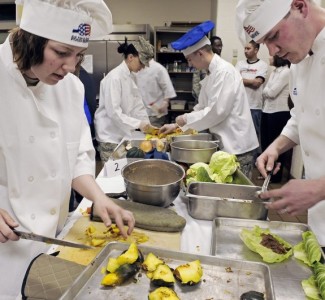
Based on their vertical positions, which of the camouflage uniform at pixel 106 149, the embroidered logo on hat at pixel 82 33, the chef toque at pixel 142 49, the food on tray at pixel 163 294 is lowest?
the camouflage uniform at pixel 106 149

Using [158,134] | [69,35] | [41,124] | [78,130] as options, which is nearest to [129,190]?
[78,130]

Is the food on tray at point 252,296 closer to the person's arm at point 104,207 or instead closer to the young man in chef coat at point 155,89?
the person's arm at point 104,207

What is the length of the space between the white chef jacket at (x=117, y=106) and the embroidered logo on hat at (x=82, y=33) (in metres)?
2.09

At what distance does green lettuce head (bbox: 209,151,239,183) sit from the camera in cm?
170

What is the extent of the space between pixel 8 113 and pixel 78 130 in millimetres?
316

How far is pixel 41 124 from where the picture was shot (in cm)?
118

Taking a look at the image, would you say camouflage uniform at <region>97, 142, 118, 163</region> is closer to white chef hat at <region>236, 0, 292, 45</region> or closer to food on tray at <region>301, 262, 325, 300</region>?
white chef hat at <region>236, 0, 292, 45</region>

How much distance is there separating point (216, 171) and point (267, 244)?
0.61m

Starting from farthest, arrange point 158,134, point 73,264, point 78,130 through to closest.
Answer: point 158,134, point 78,130, point 73,264

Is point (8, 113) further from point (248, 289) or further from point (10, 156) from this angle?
point (248, 289)

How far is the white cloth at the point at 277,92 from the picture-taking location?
4242mm

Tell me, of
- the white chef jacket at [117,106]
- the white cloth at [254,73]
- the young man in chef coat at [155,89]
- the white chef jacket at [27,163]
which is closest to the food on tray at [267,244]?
the white chef jacket at [27,163]

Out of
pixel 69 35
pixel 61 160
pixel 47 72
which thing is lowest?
pixel 61 160

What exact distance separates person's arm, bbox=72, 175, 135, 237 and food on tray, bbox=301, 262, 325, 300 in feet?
2.01
